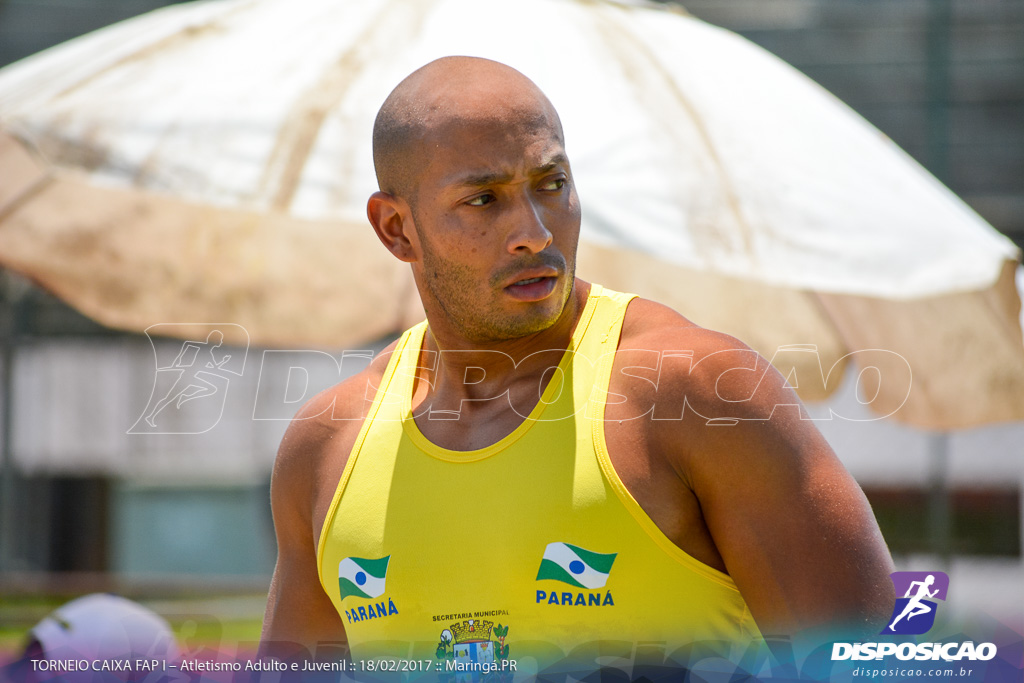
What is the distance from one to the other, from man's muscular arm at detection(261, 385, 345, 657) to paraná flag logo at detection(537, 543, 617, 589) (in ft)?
1.67

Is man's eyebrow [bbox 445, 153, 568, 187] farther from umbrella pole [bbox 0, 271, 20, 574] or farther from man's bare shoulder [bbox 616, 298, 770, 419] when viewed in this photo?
umbrella pole [bbox 0, 271, 20, 574]

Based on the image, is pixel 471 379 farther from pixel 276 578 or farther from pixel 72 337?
pixel 72 337

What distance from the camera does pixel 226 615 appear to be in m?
7.88

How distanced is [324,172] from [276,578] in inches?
54.2

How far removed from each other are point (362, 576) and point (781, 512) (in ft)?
2.05

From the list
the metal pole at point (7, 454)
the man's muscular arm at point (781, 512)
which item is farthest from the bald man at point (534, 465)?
the metal pole at point (7, 454)

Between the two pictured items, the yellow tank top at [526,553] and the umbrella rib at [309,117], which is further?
the umbrella rib at [309,117]

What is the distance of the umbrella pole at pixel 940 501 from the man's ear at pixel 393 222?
5.66 metres

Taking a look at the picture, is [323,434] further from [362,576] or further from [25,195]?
[25,195]

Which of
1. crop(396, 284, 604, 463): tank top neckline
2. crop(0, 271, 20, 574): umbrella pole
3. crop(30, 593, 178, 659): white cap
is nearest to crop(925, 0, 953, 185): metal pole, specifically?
crop(30, 593, 178, 659): white cap

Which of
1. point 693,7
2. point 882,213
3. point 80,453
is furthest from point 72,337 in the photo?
point 882,213

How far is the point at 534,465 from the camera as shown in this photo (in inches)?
61.2

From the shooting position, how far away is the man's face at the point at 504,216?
5.20ft

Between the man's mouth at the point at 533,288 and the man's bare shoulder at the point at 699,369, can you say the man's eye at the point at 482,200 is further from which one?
the man's bare shoulder at the point at 699,369
